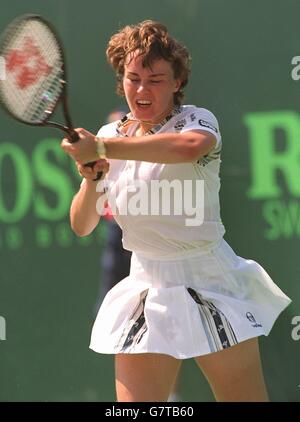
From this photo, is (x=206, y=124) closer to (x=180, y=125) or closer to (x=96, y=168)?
(x=180, y=125)

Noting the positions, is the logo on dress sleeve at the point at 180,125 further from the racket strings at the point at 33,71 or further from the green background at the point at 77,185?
the green background at the point at 77,185

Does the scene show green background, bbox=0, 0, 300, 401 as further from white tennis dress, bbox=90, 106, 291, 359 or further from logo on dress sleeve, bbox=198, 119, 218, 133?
logo on dress sleeve, bbox=198, 119, 218, 133

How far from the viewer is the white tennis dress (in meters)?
3.09

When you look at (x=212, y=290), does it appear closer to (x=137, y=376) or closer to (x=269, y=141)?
(x=137, y=376)

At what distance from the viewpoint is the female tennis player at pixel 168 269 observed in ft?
10.1

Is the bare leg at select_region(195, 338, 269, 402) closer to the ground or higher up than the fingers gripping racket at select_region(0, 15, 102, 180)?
closer to the ground

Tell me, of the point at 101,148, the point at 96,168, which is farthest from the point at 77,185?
the point at 101,148

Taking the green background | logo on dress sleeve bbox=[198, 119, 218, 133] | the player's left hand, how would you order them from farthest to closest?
the green background < logo on dress sleeve bbox=[198, 119, 218, 133] < the player's left hand

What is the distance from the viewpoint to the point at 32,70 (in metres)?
3.17

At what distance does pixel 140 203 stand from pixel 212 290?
1.28ft

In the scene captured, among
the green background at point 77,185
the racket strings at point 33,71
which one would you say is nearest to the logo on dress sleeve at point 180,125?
the racket strings at point 33,71

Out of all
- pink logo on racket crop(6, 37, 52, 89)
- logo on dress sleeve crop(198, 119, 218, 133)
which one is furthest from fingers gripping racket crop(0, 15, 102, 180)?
logo on dress sleeve crop(198, 119, 218, 133)

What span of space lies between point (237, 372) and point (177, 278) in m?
0.37

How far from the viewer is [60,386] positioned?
13.6ft
